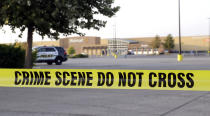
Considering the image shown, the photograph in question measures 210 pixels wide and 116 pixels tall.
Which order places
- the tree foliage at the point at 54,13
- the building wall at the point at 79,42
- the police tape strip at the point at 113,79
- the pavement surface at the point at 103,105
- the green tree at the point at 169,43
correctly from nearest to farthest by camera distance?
the pavement surface at the point at 103,105
the police tape strip at the point at 113,79
the tree foliage at the point at 54,13
the green tree at the point at 169,43
the building wall at the point at 79,42

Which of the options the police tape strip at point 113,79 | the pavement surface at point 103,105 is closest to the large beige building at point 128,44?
the police tape strip at point 113,79

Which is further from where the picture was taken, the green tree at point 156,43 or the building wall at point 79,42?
the building wall at point 79,42

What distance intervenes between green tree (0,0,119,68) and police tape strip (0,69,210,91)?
186 inches

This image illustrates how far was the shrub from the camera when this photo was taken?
713 inches

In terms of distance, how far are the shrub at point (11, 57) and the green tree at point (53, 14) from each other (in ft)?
5.40

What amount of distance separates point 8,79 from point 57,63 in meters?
18.6

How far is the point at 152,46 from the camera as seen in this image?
409 ft

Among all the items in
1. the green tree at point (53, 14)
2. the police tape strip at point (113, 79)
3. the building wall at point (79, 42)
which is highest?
the building wall at point (79, 42)

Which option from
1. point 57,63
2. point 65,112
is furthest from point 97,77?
point 57,63

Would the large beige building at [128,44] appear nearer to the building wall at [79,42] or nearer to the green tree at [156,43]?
the building wall at [79,42]

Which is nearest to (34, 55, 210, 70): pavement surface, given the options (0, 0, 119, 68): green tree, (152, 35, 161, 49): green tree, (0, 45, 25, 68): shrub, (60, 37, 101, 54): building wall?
(0, 45, 25, 68): shrub

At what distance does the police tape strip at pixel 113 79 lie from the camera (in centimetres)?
881

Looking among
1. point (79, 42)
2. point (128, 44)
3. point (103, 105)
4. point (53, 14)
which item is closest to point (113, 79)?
point (103, 105)

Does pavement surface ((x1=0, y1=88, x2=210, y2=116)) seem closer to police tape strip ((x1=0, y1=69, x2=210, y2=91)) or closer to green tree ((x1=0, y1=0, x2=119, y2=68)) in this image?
police tape strip ((x1=0, y1=69, x2=210, y2=91))
